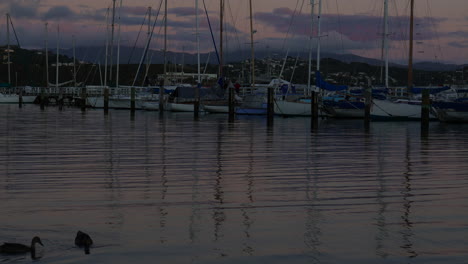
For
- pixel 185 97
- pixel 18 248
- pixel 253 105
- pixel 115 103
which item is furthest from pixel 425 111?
pixel 115 103

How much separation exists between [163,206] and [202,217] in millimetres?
1300

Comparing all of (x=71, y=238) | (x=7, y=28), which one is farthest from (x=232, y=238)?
(x=7, y=28)

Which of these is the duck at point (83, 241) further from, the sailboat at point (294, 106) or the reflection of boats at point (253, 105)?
the reflection of boats at point (253, 105)

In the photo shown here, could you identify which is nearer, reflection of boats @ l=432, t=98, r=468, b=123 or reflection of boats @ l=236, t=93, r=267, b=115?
reflection of boats @ l=432, t=98, r=468, b=123

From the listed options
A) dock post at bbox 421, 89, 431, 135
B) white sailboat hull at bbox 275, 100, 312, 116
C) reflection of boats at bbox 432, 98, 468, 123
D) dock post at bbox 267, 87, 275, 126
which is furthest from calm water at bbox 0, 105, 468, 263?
white sailboat hull at bbox 275, 100, 312, 116

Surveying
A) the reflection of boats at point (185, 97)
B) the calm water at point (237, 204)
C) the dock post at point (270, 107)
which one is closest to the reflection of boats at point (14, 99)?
the reflection of boats at point (185, 97)

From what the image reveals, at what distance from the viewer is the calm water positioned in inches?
399

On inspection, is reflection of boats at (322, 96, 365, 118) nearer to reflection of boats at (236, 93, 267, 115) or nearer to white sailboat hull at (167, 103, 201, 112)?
reflection of boats at (236, 93, 267, 115)

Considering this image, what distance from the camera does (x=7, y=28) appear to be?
11281 cm

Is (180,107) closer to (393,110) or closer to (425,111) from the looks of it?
(393,110)

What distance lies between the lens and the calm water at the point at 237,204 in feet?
33.2

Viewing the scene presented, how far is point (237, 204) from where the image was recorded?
13773 mm

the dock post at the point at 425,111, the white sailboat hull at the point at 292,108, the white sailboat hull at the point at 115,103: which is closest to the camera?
the dock post at the point at 425,111

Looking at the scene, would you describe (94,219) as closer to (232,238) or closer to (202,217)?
(202,217)
